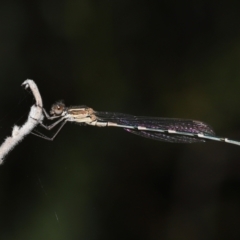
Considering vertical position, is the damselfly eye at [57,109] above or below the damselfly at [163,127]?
below

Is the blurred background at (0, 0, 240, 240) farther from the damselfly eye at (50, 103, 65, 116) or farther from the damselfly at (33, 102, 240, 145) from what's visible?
the damselfly eye at (50, 103, 65, 116)

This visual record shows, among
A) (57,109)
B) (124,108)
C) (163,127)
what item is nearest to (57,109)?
(57,109)

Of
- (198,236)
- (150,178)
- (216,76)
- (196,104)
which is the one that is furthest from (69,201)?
(216,76)

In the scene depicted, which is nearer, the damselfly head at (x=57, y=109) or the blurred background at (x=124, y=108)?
the damselfly head at (x=57, y=109)

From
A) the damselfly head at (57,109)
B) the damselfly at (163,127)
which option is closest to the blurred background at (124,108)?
the damselfly at (163,127)

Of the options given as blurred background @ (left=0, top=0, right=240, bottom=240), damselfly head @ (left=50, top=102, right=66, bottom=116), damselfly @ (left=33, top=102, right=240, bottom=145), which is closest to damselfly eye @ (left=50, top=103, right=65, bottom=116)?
damselfly head @ (left=50, top=102, right=66, bottom=116)

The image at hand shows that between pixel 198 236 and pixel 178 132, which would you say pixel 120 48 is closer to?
pixel 178 132

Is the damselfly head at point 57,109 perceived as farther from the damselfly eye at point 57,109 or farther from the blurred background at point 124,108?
the blurred background at point 124,108

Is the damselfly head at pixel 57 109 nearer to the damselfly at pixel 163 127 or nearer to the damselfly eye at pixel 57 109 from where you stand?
the damselfly eye at pixel 57 109
